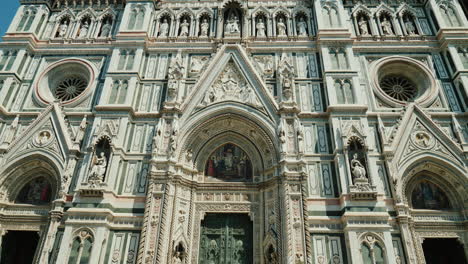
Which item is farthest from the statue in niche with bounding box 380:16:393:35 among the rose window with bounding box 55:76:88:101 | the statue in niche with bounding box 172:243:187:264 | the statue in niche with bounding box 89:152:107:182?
the rose window with bounding box 55:76:88:101

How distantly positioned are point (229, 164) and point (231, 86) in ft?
11.2

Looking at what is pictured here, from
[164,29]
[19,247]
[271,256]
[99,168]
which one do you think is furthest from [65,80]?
[271,256]

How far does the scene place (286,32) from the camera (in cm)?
1596

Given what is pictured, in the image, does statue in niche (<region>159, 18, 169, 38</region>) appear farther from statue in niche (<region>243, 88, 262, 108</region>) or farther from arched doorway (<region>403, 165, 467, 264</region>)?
arched doorway (<region>403, 165, 467, 264</region>)

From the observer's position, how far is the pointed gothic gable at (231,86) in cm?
1347

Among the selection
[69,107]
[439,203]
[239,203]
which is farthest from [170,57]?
[439,203]

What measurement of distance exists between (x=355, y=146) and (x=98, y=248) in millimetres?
9673

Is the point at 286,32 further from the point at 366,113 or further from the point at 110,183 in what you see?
the point at 110,183

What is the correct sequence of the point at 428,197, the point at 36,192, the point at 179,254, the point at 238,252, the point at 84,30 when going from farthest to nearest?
1. the point at 84,30
2. the point at 36,192
3. the point at 428,197
4. the point at 238,252
5. the point at 179,254

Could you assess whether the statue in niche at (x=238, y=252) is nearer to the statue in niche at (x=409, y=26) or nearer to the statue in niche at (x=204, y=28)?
the statue in niche at (x=204, y=28)

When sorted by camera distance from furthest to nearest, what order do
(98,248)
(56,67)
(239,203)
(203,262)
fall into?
(56,67) → (239,203) → (203,262) → (98,248)

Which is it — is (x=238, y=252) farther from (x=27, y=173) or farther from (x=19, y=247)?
(x=27, y=173)

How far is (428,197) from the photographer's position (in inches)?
478

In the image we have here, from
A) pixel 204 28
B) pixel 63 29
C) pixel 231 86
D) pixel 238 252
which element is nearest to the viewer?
pixel 238 252
